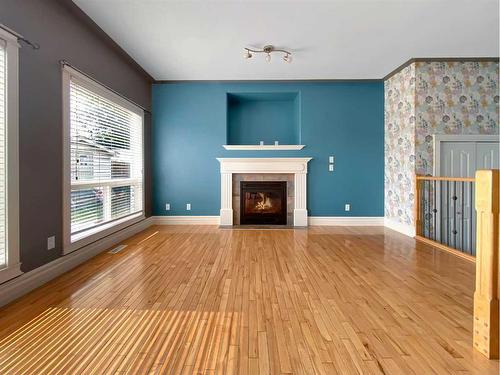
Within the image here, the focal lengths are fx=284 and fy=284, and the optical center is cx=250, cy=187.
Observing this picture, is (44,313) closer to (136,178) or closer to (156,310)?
(156,310)

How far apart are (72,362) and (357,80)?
19.0ft

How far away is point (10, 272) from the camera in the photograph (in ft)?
7.48

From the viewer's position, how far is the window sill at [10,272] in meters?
2.20

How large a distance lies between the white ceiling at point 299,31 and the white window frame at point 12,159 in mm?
1161

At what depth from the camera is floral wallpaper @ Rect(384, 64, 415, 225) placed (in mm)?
4660

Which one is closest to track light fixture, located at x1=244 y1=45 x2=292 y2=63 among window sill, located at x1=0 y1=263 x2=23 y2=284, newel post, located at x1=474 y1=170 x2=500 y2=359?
newel post, located at x1=474 y1=170 x2=500 y2=359

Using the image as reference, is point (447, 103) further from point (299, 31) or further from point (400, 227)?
point (299, 31)

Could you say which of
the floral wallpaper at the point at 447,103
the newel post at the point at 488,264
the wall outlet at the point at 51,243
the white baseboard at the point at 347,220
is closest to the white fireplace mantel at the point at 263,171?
the white baseboard at the point at 347,220

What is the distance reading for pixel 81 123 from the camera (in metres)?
3.36

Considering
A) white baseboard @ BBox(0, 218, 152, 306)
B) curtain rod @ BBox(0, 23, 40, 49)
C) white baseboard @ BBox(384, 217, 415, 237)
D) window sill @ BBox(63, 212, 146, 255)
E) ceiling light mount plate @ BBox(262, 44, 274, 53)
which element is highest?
ceiling light mount plate @ BBox(262, 44, 274, 53)

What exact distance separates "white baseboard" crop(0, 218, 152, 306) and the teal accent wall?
1.74 metres

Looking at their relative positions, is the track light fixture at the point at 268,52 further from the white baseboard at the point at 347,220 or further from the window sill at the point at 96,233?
the window sill at the point at 96,233

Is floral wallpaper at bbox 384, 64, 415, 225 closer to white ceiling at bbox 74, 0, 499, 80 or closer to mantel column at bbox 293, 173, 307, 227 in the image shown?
white ceiling at bbox 74, 0, 499, 80

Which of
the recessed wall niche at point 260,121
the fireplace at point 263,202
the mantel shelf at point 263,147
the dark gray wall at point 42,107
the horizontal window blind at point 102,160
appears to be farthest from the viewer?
the recessed wall niche at point 260,121
